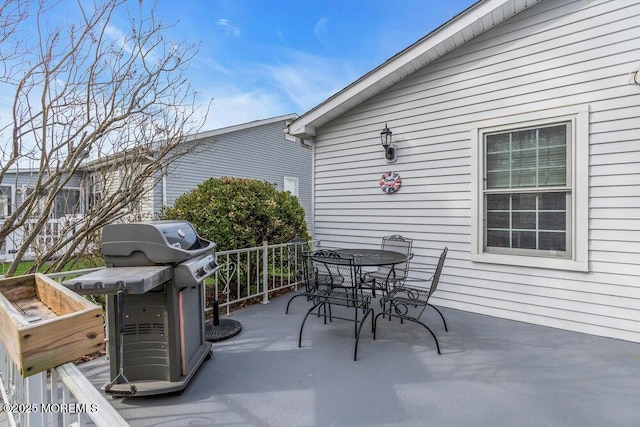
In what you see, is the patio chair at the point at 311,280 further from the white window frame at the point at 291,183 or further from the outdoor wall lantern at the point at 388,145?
the white window frame at the point at 291,183

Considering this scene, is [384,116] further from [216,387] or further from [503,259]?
[216,387]

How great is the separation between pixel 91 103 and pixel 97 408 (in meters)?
3.01

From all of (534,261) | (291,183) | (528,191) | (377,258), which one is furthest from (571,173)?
(291,183)

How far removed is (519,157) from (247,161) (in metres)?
8.88

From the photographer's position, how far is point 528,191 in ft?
12.2

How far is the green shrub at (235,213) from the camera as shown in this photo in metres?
4.57

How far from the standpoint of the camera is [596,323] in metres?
3.36

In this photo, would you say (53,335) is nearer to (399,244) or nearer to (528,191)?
(399,244)

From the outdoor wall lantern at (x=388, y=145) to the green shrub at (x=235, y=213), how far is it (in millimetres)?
1829

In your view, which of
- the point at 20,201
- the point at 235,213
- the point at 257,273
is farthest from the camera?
the point at 20,201

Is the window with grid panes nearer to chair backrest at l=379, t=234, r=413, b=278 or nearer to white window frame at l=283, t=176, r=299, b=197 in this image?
chair backrest at l=379, t=234, r=413, b=278

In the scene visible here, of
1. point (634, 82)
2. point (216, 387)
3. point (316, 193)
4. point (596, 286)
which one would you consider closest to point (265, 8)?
point (316, 193)

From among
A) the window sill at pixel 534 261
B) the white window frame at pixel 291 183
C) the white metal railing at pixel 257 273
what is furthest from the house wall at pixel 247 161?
the window sill at pixel 534 261

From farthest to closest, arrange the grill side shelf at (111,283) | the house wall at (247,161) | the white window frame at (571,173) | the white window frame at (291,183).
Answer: the white window frame at (291,183) → the house wall at (247,161) → the white window frame at (571,173) → the grill side shelf at (111,283)
